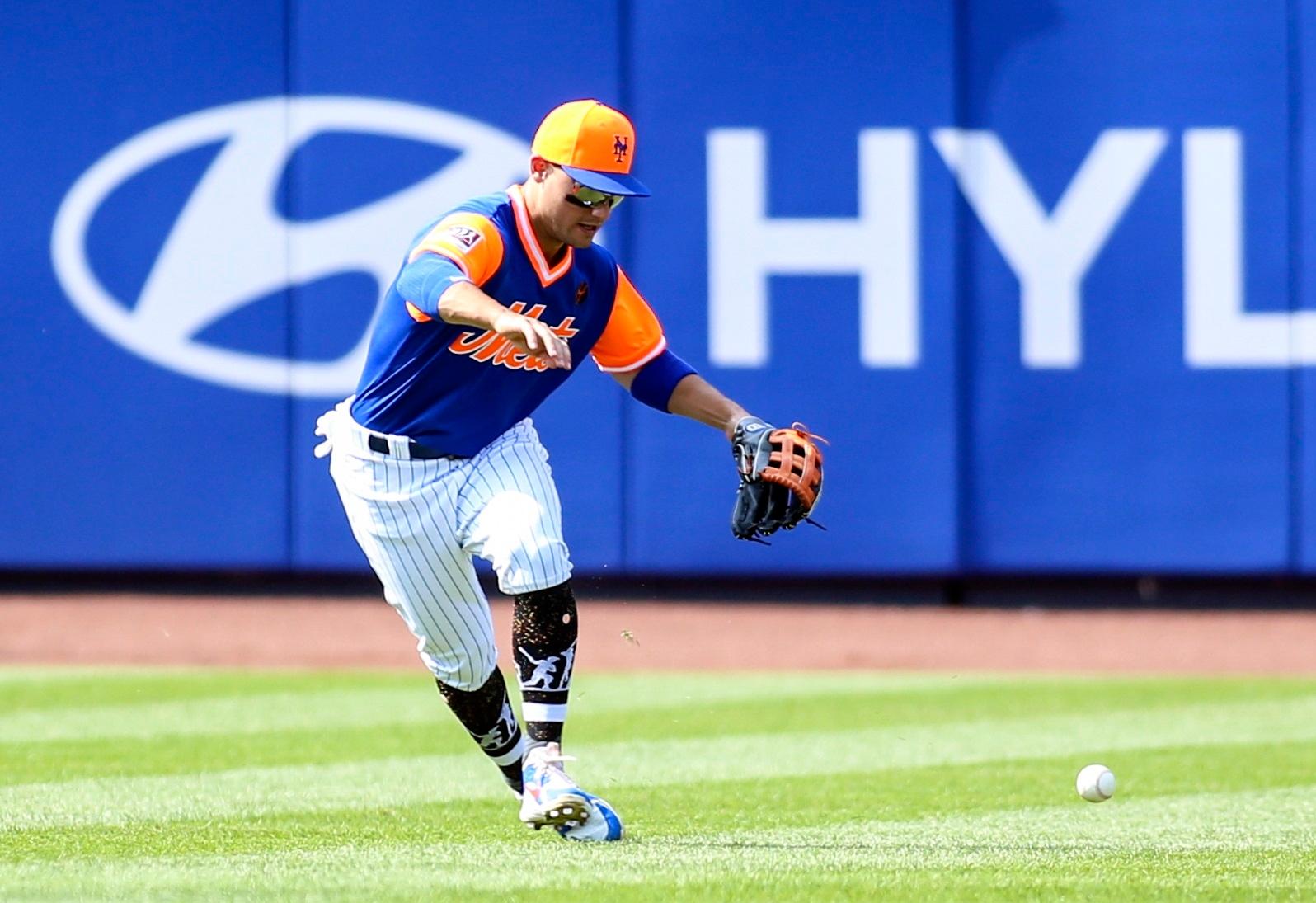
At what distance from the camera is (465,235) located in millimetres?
4758

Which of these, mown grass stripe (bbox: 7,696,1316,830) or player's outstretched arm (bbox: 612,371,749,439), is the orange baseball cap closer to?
player's outstretched arm (bbox: 612,371,749,439)

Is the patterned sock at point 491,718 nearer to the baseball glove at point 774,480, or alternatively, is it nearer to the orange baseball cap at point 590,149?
the baseball glove at point 774,480

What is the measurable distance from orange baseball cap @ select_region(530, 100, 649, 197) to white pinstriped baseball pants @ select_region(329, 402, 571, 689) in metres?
0.70

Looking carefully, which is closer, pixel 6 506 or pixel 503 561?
pixel 503 561

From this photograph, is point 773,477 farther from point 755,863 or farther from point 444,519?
point 755,863

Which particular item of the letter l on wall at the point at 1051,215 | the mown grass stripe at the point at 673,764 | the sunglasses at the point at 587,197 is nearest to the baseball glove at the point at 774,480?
the sunglasses at the point at 587,197

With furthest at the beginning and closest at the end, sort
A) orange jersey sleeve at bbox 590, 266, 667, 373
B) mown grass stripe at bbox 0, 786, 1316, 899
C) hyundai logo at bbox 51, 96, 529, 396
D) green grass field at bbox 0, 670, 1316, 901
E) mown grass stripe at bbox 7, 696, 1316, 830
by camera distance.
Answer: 1. hyundai logo at bbox 51, 96, 529, 396
2. mown grass stripe at bbox 7, 696, 1316, 830
3. orange jersey sleeve at bbox 590, 266, 667, 373
4. green grass field at bbox 0, 670, 1316, 901
5. mown grass stripe at bbox 0, 786, 1316, 899

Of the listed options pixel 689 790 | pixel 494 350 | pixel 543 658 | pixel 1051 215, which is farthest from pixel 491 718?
pixel 1051 215

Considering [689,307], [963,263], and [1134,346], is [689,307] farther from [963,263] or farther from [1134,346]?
[1134,346]

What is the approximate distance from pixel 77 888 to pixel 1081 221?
8.74 metres

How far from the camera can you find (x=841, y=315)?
11.7 m

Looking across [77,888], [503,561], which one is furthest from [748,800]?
[77,888]

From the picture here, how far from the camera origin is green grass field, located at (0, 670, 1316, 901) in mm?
4152

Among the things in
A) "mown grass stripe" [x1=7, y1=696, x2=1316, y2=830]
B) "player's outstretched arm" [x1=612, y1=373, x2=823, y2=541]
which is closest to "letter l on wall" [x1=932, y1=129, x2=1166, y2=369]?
"mown grass stripe" [x1=7, y1=696, x2=1316, y2=830]
